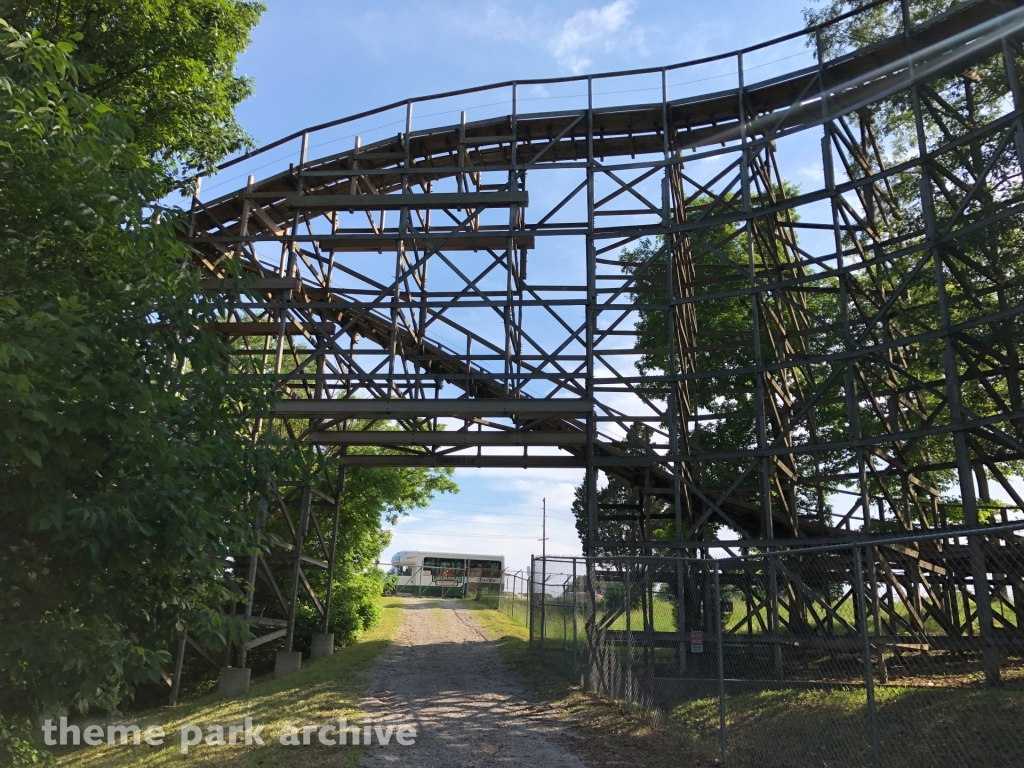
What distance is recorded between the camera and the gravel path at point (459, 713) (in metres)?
8.34

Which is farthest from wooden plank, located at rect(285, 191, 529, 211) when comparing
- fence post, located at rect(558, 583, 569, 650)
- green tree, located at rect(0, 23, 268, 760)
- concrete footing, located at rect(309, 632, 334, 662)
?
green tree, located at rect(0, 23, 268, 760)

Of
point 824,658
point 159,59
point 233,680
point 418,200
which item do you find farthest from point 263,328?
point 824,658

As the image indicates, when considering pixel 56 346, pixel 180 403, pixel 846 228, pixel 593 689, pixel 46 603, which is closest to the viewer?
pixel 56 346

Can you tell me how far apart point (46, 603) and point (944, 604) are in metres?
16.0

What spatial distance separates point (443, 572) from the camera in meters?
47.8

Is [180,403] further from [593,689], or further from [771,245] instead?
[771,245]

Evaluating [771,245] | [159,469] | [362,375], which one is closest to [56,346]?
[159,469]

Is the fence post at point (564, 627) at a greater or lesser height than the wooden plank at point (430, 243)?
lesser

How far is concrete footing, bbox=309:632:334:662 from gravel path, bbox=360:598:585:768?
5.39 ft

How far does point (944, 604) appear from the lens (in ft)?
50.3

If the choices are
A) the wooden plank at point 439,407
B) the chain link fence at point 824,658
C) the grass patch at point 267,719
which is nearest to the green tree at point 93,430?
the grass patch at point 267,719

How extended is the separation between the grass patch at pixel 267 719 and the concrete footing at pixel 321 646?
253 cm

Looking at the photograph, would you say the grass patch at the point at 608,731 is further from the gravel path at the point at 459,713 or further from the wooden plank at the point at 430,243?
the wooden plank at the point at 430,243

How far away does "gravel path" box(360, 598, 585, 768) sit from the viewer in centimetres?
834
